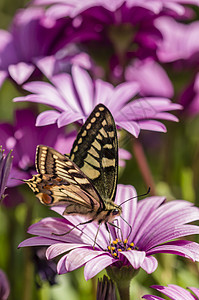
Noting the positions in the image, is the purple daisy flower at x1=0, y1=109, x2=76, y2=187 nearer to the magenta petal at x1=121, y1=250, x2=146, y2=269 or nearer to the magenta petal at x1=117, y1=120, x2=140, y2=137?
the magenta petal at x1=117, y1=120, x2=140, y2=137

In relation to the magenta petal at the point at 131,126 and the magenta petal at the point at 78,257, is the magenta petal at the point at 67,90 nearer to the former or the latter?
the magenta petal at the point at 131,126

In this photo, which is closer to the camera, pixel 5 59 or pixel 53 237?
pixel 53 237

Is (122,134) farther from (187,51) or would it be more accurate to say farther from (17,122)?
(187,51)

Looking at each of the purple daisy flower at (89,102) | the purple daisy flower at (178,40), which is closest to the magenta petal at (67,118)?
the purple daisy flower at (89,102)

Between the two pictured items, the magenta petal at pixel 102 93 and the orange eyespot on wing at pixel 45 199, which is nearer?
the orange eyespot on wing at pixel 45 199

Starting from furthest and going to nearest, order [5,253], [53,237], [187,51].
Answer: [187,51], [5,253], [53,237]

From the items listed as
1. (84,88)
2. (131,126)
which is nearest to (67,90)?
(84,88)

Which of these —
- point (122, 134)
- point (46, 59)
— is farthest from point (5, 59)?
point (122, 134)
